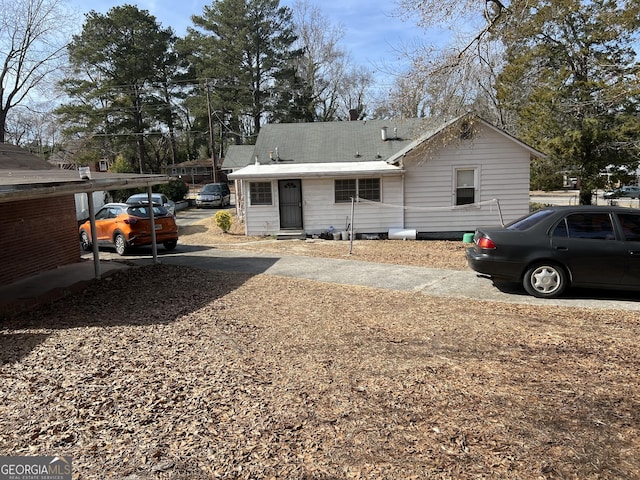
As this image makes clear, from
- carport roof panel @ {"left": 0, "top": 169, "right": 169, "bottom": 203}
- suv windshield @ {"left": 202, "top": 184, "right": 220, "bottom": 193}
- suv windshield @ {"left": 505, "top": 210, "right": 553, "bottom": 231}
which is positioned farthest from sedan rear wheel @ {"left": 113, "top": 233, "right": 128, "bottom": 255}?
suv windshield @ {"left": 202, "top": 184, "right": 220, "bottom": 193}

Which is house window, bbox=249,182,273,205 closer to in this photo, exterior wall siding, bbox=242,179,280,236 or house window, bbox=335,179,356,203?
exterior wall siding, bbox=242,179,280,236

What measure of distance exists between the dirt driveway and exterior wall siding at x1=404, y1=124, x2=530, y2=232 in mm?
9577

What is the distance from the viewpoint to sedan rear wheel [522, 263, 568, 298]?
7141 mm

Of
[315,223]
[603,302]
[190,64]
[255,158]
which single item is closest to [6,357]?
[603,302]

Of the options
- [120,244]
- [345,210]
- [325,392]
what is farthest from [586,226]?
[120,244]

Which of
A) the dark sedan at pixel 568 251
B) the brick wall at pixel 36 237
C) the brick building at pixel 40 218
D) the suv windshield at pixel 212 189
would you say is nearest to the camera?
the dark sedan at pixel 568 251

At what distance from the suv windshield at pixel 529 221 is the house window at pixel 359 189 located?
8.51 metres

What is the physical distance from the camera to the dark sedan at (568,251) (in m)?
6.90

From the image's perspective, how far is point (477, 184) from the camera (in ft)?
51.0

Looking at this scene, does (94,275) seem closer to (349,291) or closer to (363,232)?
(349,291)

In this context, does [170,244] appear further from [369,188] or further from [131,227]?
[369,188]

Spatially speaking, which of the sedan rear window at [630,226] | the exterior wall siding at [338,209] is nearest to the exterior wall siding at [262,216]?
the exterior wall siding at [338,209]

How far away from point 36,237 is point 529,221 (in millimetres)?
9530

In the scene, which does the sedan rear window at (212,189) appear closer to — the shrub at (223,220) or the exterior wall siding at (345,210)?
the shrub at (223,220)
